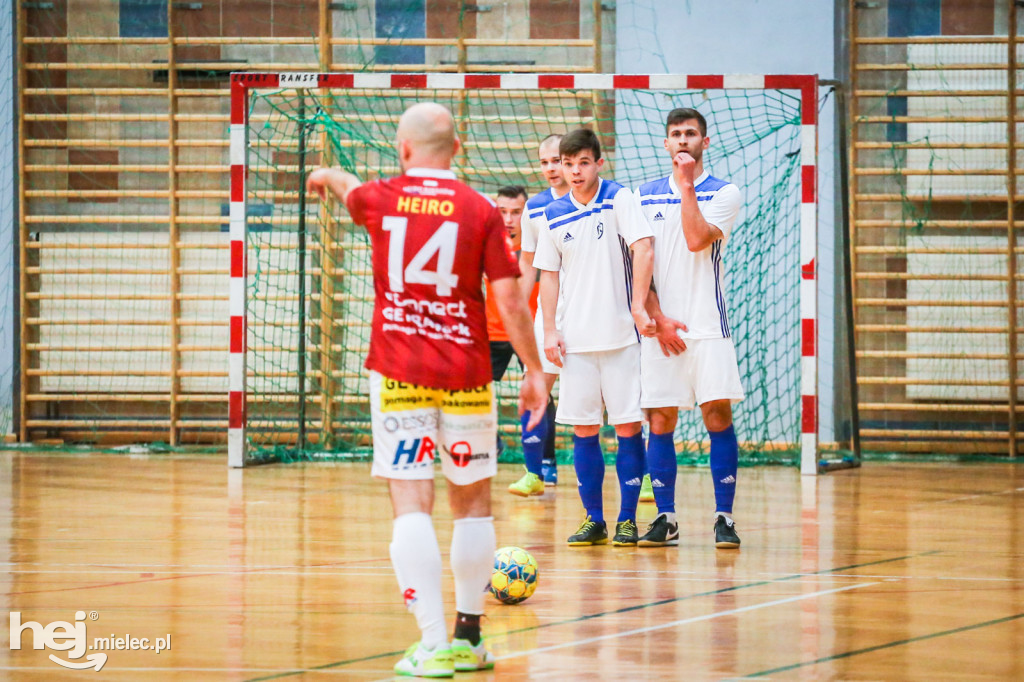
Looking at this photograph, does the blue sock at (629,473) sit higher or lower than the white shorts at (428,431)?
lower

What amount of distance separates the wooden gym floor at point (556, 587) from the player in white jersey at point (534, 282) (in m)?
0.19

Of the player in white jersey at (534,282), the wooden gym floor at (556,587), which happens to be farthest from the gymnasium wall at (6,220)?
the player in white jersey at (534,282)

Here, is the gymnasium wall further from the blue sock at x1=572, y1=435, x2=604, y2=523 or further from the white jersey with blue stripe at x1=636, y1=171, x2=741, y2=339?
the white jersey with blue stripe at x1=636, y1=171, x2=741, y2=339

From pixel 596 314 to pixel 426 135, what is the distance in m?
2.05

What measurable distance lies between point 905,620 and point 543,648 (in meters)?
1.08

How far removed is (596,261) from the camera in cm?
502

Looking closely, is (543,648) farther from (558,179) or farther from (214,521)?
(558,179)

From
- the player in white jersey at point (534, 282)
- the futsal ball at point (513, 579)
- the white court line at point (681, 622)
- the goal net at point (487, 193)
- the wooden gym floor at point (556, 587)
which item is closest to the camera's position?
the wooden gym floor at point (556, 587)

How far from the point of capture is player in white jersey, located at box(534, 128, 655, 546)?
4938 millimetres

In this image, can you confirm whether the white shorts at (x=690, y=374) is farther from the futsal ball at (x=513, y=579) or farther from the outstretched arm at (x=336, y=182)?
the outstretched arm at (x=336, y=182)

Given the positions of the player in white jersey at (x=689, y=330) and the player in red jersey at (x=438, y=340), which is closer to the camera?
the player in red jersey at (x=438, y=340)

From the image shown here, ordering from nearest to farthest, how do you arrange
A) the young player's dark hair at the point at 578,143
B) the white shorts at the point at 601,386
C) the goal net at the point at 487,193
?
1. the young player's dark hair at the point at 578,143
2. the white shorts at the point at 601,386
3. the goal net at the point at 487,193

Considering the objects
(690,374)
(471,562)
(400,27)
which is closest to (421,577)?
(471,562)

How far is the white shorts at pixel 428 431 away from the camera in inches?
118
